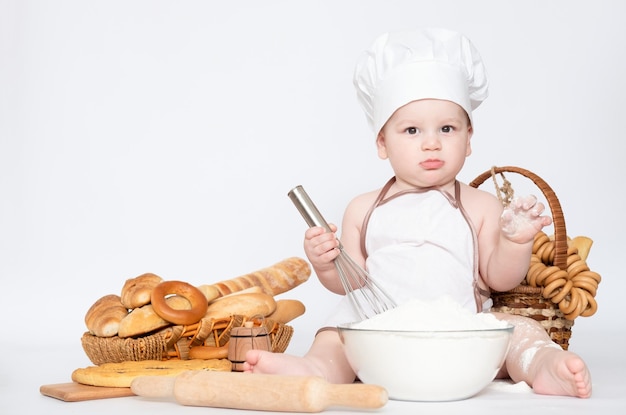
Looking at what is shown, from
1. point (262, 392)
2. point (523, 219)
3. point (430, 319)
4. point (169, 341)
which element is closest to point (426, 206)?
point (523, 219)

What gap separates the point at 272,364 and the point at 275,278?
1.06 meters

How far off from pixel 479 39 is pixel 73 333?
7.33ft

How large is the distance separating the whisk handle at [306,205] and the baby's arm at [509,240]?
48 cm

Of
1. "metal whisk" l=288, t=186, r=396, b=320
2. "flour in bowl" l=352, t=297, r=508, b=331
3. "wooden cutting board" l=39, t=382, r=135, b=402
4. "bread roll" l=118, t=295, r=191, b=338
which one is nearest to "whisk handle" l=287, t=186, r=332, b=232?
"metal whisk" l=288, t=186, r=396, b=320

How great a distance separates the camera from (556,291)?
2.82 meters

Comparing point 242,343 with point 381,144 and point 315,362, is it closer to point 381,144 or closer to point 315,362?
point 315,362

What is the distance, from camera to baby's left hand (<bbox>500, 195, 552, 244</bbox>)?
2.39 metres

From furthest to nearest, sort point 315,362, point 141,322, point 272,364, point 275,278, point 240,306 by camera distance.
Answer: point 275,278 < point 240,306 < point 141,322 < point 315,362 < point 272,364

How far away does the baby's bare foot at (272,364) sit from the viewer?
7.56 feet

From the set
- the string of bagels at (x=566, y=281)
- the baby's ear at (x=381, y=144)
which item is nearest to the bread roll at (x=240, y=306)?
the baby's ear at (x=381, y=144)

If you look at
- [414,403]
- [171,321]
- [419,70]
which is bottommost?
[414,403]

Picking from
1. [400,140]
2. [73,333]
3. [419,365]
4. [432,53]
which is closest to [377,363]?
[419,365]

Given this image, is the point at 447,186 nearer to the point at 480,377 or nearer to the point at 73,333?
the point at 480,377

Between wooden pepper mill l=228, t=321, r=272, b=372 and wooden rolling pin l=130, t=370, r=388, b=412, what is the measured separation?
1.22 feet
